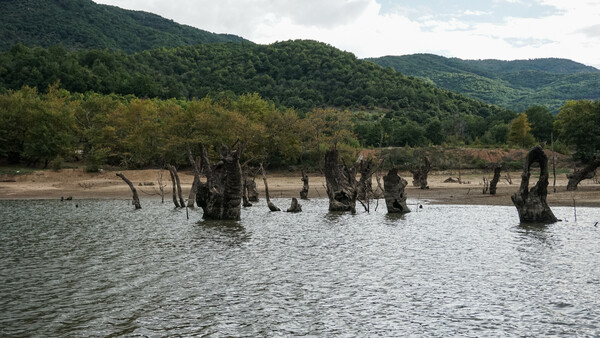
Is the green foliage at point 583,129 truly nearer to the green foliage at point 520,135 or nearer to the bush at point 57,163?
the green foliage at point 520,135

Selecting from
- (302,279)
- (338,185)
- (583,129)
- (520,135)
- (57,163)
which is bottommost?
(302,279)

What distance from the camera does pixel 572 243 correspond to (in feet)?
70.7

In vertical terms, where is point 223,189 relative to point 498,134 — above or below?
below

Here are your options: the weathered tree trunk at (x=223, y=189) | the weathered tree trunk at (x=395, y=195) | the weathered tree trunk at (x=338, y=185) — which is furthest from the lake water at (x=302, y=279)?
the weathered tree trunk at (x=338, y=185)

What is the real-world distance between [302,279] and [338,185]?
20.2m

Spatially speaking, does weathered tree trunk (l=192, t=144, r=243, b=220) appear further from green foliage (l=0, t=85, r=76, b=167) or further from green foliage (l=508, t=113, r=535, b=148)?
green foliage (l=508, t=113, r=535, b=148)

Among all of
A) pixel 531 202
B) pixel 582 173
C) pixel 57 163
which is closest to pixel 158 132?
pixel 57 163

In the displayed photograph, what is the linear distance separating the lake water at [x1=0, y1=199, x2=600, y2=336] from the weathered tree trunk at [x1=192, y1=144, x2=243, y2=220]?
2063 mm

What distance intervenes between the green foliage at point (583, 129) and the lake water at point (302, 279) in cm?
4872

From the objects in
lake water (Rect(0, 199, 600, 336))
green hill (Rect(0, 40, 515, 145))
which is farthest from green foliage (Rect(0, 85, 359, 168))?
lake water (Rect(0, 199, 600, 336))

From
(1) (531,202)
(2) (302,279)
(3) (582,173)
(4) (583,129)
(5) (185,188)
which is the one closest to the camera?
(2) (302,279)

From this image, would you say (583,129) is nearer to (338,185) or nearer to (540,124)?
(540,124)

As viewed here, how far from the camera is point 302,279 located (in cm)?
1622

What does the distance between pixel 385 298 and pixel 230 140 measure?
57797mm
